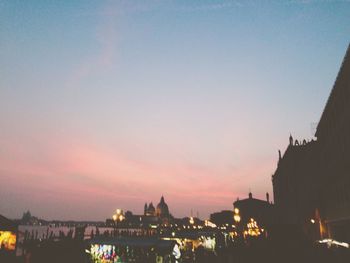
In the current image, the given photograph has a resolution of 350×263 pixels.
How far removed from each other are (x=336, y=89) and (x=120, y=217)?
2115 centimetres

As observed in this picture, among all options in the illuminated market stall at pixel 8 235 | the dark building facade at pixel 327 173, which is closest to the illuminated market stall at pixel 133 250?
the illuminated market stall at pixel 8 235

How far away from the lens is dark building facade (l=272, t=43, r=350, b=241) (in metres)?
24.9

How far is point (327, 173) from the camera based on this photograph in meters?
31.9

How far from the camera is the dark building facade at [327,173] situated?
2491 cm

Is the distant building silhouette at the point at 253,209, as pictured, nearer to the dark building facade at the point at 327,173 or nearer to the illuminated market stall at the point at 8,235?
the dark building facade at the point at 327,173

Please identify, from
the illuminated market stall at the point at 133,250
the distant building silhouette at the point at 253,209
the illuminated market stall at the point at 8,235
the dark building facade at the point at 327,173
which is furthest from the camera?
the distant building silhouette at the point at 253,209

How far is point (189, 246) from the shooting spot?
35.8 meters

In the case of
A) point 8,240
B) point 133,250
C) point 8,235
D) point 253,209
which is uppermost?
point 253,209

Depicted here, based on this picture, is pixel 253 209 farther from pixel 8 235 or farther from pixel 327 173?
pixel 8 235

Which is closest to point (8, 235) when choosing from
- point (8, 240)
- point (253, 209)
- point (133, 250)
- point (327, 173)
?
point (8, 240)

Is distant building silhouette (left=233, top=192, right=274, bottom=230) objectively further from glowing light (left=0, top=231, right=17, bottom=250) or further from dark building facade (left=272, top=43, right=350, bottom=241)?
glowing light (left=0, top=231, right=17, bottom=250)

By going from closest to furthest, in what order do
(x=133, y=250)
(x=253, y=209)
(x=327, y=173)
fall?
1. (x=133, y=250)
2. (x=327, y=173)
3. (x=253, y=209)

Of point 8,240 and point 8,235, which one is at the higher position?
point 8,235

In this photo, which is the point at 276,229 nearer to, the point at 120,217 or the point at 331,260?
the point at 331,260
